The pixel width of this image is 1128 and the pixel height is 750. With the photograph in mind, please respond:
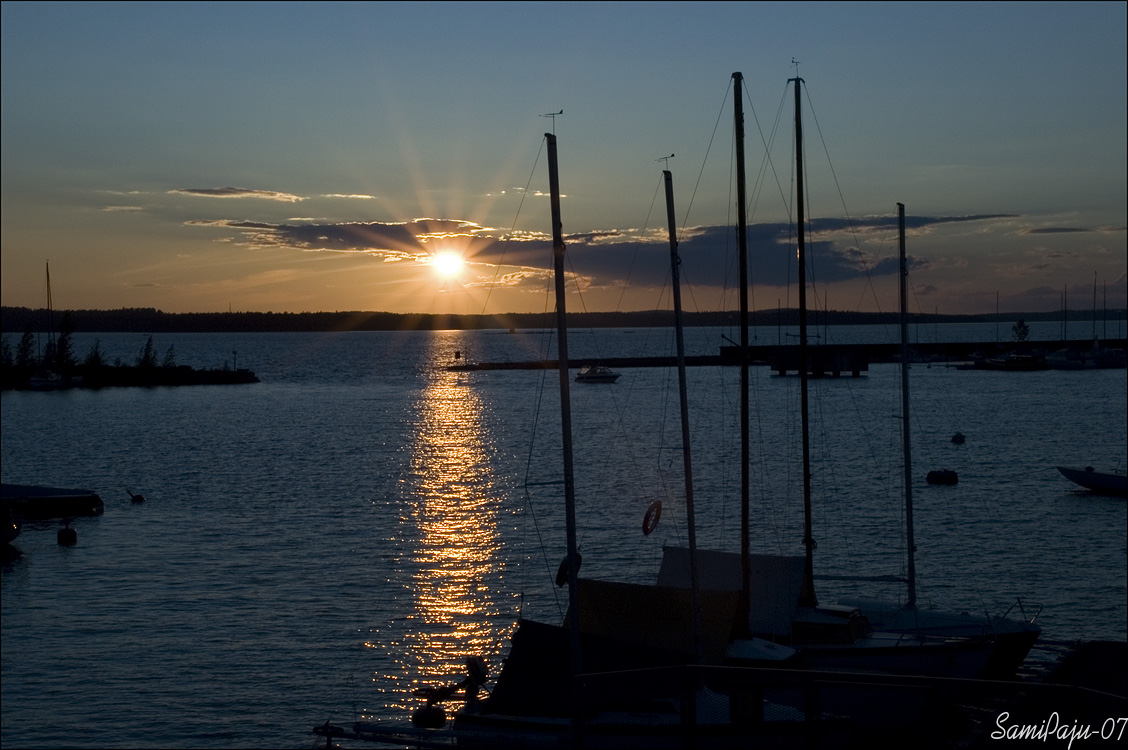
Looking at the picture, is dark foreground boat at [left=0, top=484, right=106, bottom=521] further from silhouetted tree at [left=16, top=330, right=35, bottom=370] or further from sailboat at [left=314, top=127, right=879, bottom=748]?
silhouetted tree at [left=16, top=330, right=35, bottom=370]

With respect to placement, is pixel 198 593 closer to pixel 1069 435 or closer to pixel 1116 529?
pixel 1116 529

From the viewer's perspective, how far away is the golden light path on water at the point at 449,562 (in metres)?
25.1

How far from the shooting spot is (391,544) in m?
38.8

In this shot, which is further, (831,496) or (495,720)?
(831,496)

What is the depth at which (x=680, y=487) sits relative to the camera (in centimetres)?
5291

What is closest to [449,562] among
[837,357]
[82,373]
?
[837,357]

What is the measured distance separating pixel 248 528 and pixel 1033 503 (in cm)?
3522

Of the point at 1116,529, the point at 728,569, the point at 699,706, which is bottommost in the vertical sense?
the point at 1116,529

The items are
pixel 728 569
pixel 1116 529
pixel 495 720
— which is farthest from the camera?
pixel 1116 529

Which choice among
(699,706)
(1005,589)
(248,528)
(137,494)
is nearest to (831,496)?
(1005,589)

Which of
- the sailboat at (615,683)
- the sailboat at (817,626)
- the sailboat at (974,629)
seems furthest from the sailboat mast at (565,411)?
the sailboat at (974,629)

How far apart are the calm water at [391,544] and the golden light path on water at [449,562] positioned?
130 millimetres

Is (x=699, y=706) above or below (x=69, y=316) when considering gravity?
below

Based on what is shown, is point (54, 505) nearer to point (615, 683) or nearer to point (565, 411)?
point (565, 411)
